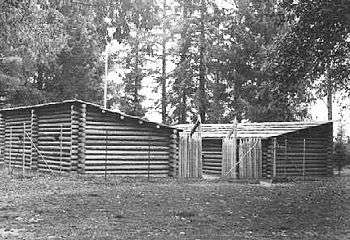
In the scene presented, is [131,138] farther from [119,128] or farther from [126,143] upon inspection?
[119,128]

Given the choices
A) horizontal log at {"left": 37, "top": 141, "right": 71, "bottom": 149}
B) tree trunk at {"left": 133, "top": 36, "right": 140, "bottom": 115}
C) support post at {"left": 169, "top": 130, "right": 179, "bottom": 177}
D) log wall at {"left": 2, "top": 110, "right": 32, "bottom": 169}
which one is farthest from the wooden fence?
tree trunk at {"left": 133, "top": 36, "right": 140, "bottom": 115}

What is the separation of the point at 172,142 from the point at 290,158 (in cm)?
792

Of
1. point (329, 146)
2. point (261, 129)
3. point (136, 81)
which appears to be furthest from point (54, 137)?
point (136, 81)

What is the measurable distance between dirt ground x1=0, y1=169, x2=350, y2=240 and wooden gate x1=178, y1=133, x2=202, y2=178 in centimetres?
502

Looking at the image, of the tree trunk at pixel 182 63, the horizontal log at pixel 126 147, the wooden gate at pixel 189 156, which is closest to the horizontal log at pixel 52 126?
the horizontal log at pixel 126 147

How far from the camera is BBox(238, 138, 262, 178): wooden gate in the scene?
1051 inches

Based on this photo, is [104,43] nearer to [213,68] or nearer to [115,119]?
[115,119]

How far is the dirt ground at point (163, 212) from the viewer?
10234 mm

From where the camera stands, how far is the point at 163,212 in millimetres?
13008

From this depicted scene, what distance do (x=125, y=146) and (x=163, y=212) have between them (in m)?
12.1

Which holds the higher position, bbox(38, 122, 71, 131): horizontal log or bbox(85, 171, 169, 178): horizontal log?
bbox(38, 122, 71, 131): horizontal log

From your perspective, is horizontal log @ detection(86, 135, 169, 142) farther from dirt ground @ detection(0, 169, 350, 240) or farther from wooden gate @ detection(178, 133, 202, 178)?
dirt ground @ detection(0, 169, 350, 240)

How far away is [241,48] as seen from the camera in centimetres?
4241

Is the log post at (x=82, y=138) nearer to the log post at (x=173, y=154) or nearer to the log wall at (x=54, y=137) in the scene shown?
the log wall at (x=54, y=137)
